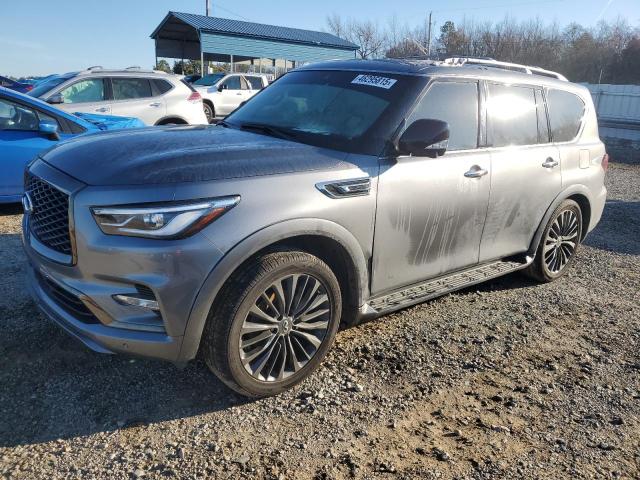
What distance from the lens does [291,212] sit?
283cm

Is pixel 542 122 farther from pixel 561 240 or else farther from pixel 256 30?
pixel 256 30

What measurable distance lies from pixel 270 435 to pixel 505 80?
3234 mm

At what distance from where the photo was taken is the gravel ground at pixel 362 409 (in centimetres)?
258

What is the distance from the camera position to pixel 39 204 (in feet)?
9.86

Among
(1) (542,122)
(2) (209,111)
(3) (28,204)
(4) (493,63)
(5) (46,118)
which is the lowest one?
(2) (209,111)

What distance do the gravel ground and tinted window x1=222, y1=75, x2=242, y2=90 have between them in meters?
15.9

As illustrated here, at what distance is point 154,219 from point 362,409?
1.55 m

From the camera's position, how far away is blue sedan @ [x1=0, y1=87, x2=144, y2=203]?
5.95m

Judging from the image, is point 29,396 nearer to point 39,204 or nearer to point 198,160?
point 39,204

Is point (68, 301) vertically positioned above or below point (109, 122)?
below

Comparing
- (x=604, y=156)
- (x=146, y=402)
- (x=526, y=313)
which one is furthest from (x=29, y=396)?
(x=604, y=156)

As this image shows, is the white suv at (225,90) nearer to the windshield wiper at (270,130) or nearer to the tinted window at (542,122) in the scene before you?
the tinted window at (542,122)

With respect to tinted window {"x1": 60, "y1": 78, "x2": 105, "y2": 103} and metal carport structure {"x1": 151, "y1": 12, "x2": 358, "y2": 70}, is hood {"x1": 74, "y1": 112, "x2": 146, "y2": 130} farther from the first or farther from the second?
metal carport structure {"x1": 151, "y1": 12, "x2": 358, "y2": 70}

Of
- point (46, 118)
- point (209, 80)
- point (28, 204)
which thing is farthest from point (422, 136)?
point (209, 80)
